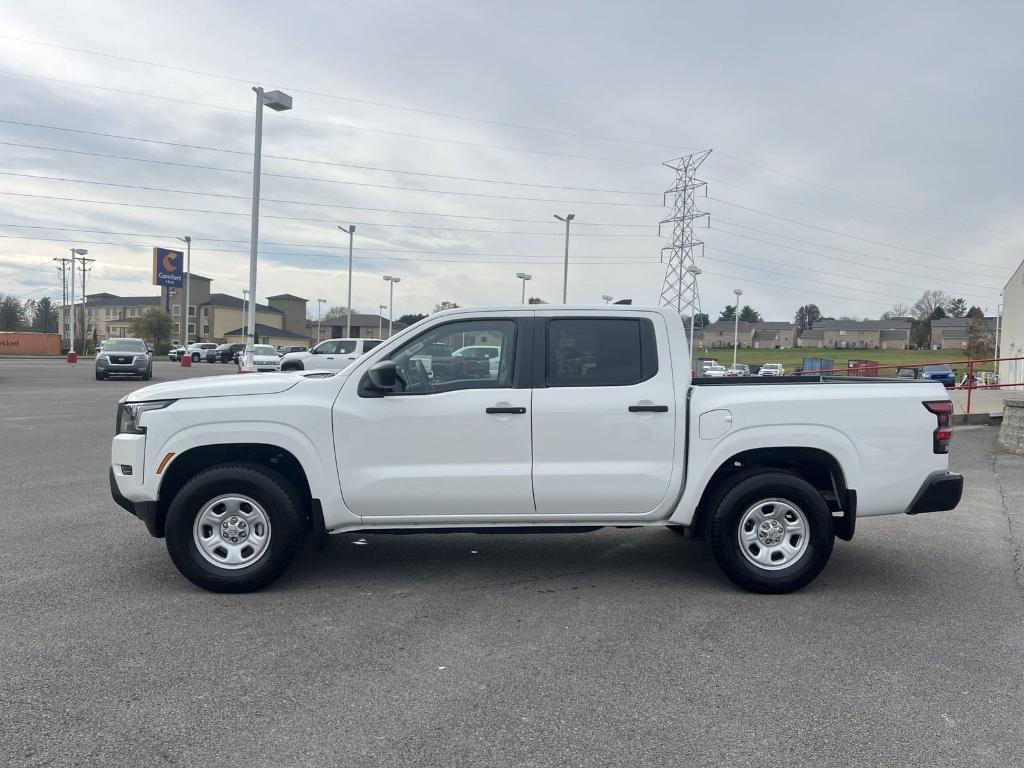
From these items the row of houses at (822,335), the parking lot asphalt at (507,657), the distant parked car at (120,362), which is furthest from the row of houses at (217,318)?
the parking lot asphalt at (507,657)

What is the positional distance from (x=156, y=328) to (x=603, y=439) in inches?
3634

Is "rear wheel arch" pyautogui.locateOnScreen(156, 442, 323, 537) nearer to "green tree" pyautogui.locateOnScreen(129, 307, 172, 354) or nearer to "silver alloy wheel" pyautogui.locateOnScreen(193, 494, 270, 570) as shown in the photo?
"silver alloy wheel" pyautogui.locateOnScreen(193, 494, 270, 570)

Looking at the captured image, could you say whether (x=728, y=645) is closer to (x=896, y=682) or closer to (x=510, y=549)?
(x=896, y=682)

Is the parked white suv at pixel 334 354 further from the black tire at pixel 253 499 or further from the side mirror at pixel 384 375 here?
the side mirror at pixel 384 375

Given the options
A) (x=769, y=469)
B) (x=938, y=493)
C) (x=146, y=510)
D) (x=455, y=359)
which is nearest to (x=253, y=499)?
(x=146, y=510)

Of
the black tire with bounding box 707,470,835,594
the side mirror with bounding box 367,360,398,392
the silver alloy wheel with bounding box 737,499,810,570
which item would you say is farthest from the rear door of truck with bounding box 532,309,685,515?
the side mirror with bounding box 367,360,398,392

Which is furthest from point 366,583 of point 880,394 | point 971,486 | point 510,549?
point 971,486

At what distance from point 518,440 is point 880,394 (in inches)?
96.3

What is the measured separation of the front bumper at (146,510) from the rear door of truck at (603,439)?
2515 mm

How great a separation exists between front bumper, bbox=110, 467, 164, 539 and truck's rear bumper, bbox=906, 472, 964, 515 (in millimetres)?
5046

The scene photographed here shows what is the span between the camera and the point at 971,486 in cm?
993

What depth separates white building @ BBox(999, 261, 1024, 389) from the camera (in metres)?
34.7

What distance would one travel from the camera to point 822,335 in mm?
140250

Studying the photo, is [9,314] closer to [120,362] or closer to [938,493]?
[120,362]
